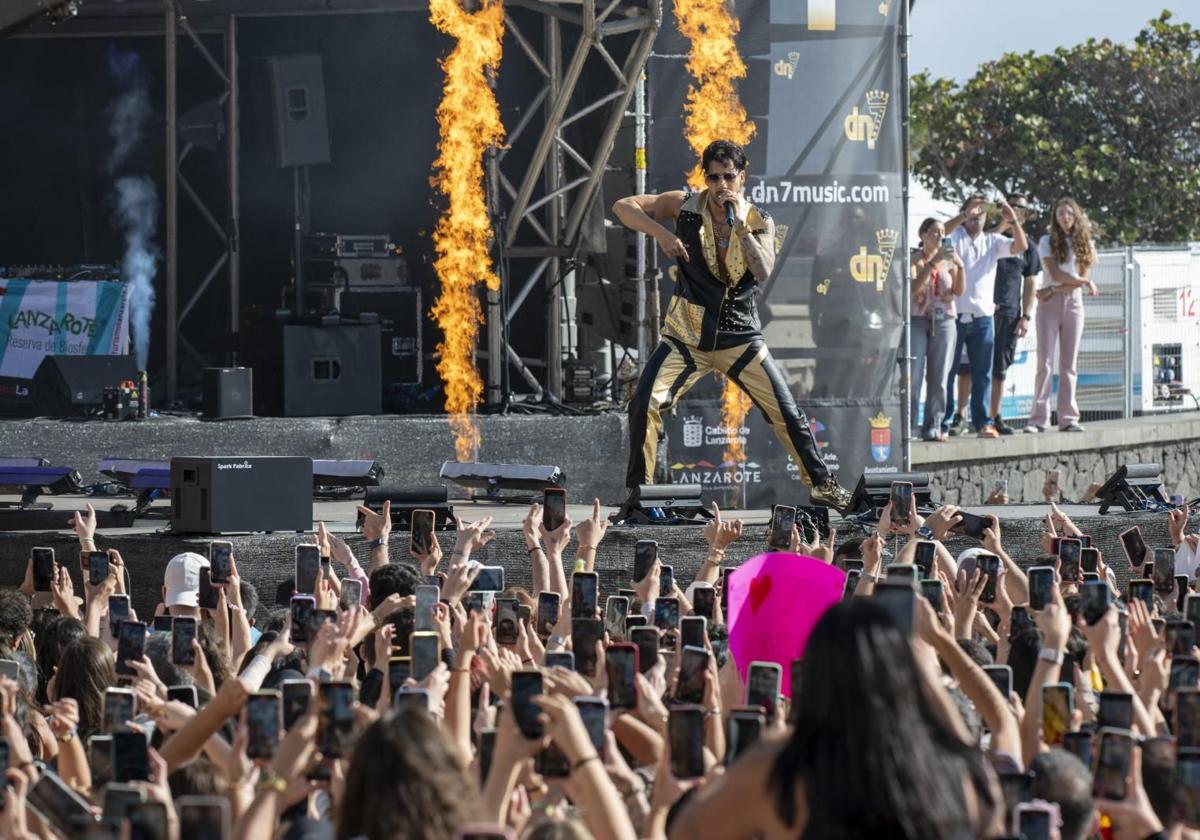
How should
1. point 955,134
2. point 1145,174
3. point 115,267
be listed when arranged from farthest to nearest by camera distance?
point 955,134
point 1145,174
point 115,267

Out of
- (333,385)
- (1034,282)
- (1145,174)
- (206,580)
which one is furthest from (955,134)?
(206,580)

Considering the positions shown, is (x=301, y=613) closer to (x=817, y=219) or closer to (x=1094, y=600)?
(x=1094, y=600)

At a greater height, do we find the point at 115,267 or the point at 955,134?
the point at 955,134

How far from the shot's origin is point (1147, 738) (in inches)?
146

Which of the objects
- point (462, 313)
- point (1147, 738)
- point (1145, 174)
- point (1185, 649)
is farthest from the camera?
point (1145, 174)

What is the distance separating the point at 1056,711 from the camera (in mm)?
3910

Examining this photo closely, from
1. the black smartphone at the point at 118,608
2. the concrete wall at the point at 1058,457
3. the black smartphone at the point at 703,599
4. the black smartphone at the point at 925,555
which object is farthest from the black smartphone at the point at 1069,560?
the concrete wall at the point at 1058,457

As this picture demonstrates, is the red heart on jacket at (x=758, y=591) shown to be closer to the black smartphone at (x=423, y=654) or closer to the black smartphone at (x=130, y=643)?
the black smartphone at (x=423, y=654)

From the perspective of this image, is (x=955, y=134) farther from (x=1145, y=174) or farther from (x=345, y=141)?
(x=345, y=141)

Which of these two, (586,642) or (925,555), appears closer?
(586,642)

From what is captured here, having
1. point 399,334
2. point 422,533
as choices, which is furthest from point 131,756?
point 399,334

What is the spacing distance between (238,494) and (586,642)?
386cm

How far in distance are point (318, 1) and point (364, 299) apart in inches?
81.4

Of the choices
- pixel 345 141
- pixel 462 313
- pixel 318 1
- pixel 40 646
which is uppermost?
pixel 318 1
